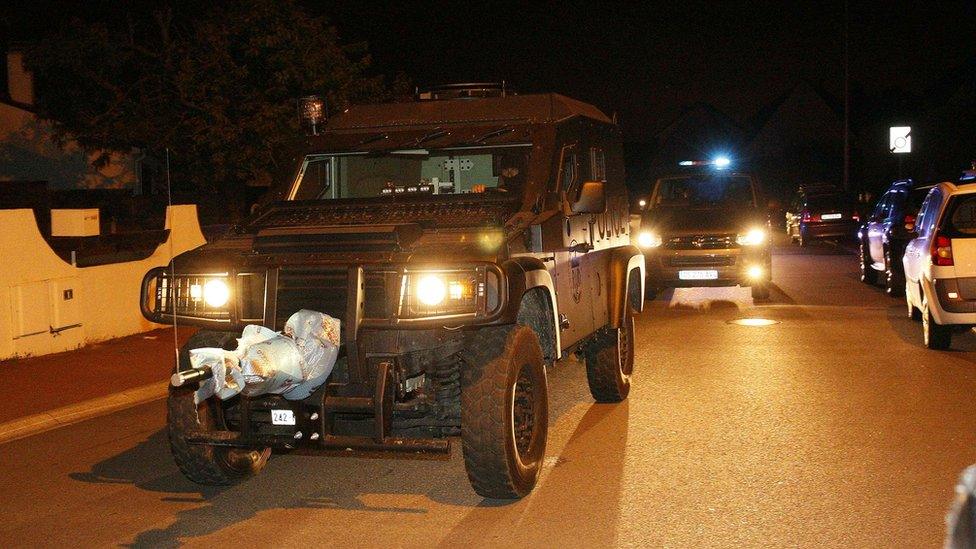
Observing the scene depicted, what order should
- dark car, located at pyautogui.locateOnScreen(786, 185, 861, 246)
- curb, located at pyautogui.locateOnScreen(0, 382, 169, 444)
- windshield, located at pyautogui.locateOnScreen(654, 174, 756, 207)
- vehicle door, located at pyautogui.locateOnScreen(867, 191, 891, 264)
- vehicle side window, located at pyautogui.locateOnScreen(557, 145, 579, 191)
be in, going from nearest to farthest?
vehicle side window, located at pyautogui.locateOnScreen(557, 145, 579, 191), curb, located at pyautogui.locateOnScreen(0, 382, 169, 444), windshield, located at pyautogui.locateOnScreen(654, 174, 756, 207), vehicle door, located at pyautogui.locateOnScreen(867, 191, 891, 264), dark car, located at pyautogui.locateOnScreen(786, 185, 861, 246)

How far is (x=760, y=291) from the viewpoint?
17750 mm

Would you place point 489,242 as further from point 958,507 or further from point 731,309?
point 731,309

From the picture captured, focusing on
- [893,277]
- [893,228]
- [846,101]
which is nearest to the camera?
[893,228]

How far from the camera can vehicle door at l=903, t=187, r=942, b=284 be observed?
12.1m

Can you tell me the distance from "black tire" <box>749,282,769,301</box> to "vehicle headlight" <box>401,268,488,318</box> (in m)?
12.0

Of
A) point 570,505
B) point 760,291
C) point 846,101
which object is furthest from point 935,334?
point 846,101

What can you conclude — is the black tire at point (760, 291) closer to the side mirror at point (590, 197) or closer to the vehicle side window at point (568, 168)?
the vehicle side window at point (568, 168)

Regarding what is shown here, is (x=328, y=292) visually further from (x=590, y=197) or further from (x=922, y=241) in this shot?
(x=922, y=241)

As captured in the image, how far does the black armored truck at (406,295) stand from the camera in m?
6.20

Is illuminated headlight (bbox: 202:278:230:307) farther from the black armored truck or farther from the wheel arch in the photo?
the wheel arch

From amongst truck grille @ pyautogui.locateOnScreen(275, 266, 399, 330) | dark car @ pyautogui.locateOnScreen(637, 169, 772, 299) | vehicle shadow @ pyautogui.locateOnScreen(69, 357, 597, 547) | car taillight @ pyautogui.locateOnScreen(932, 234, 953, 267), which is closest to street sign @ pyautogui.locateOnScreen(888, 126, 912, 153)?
dark car @ pyautogui.locateOnScreen(637, 169, 772, 299)

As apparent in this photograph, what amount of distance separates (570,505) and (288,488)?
1.79 metres

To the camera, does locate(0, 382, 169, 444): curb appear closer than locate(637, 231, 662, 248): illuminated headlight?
Yes

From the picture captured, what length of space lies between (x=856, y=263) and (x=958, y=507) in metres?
23.2
